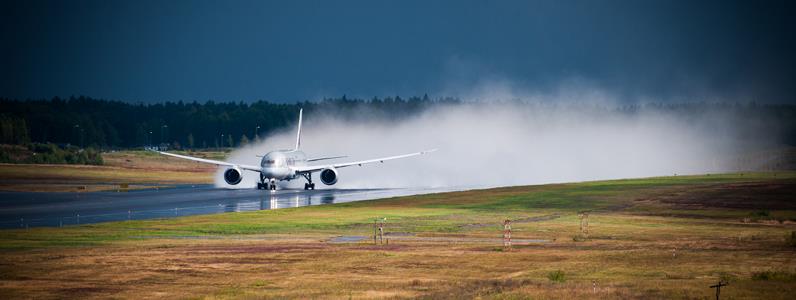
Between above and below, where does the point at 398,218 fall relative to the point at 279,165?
below

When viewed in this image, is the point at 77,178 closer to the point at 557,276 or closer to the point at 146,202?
the point at 146,202

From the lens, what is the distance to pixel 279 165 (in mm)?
106125

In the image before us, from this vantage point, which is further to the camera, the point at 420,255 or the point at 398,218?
the point at 398,218

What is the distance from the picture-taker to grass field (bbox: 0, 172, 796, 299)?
38.1m

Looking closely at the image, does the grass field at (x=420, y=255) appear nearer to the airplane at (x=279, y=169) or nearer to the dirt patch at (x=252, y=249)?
the dirt patch at (x=252, y=249)

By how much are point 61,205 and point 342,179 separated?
5123 cm

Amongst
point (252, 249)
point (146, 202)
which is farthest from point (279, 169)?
point (252, 249)

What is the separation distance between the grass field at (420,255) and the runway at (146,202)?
5.43m

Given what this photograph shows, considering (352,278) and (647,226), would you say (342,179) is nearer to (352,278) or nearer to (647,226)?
(647,226)

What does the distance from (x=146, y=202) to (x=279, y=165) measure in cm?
1998

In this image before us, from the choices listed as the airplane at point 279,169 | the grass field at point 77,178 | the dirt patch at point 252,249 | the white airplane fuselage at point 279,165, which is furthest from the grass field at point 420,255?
the grass field at point 77,178

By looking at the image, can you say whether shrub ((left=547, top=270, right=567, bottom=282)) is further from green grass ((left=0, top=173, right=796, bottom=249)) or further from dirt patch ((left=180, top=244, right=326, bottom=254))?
green grass ((left=0, top=173, right=796, bottom=249))

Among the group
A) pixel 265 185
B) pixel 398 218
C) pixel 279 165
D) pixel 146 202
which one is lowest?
pixel 398 218

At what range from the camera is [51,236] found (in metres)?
58.3
